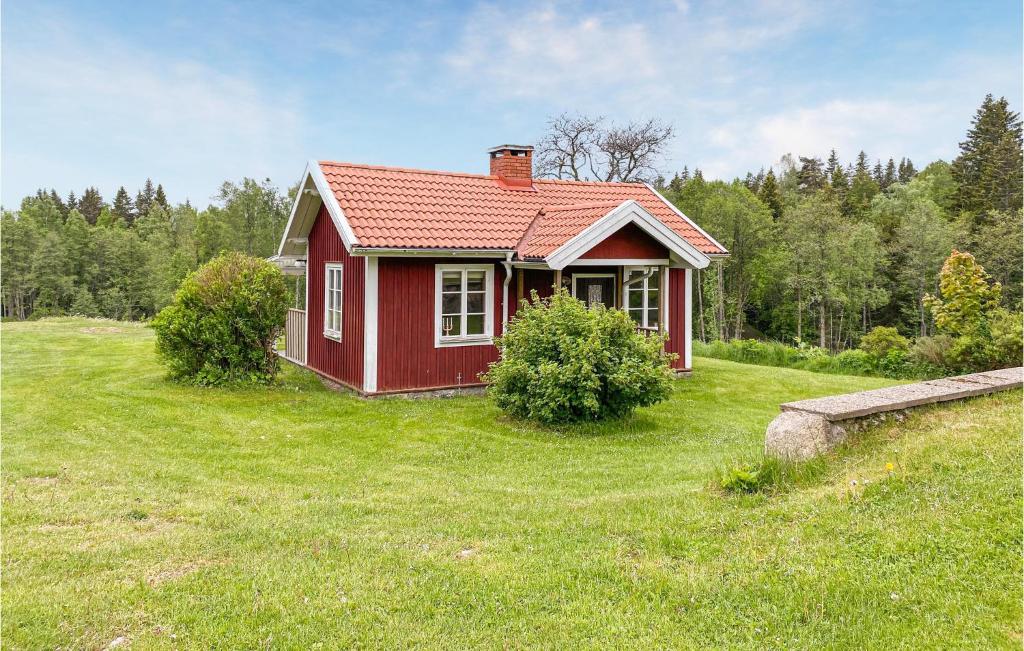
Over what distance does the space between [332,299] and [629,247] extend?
21.8 feet

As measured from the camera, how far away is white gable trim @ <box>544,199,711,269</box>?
13719mm

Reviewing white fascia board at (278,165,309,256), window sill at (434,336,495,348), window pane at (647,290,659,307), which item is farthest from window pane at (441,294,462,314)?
window pane at (647,290,659,307)

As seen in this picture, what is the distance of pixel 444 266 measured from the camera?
14594 millimetres

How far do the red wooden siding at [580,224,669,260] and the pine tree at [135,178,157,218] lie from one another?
90.4 m

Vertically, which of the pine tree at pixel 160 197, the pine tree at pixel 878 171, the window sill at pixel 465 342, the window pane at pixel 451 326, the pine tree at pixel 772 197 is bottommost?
the window sill at pixel 465 342

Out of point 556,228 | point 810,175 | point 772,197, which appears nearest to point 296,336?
point 556,228

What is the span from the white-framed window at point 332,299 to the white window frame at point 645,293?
622cm

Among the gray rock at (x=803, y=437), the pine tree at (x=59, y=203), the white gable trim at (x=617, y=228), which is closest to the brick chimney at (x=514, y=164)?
the white gable trim at (x=617, y=228)

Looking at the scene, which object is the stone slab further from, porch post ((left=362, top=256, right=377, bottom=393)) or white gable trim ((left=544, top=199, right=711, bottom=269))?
porch post ((left=362, top=256, right=377, bottom=393))

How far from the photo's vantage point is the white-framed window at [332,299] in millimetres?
15477

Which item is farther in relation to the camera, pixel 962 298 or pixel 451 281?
pixel 962 298

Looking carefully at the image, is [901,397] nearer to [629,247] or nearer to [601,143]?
[629,247]

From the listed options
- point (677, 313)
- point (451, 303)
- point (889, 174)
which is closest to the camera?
point (451, 303)

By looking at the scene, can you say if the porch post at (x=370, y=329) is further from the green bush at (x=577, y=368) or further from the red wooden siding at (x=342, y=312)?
the green bush at (x=577, y=368)
